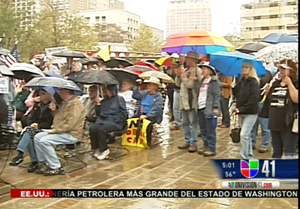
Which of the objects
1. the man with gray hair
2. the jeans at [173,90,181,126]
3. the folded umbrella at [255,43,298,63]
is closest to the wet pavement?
the folded umbrella at [255,43,298,63]

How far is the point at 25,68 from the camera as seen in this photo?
558cm

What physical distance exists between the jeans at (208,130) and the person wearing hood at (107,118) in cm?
102

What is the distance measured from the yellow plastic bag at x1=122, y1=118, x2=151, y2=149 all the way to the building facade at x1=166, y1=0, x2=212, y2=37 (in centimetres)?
220

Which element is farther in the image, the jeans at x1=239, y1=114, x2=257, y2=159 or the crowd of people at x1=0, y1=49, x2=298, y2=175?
the jeans at x1=239, y1=114, x2=257, y2=159

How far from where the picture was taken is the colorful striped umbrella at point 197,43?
546 centimetres

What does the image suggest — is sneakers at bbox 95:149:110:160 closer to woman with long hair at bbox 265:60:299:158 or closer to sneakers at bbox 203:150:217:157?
sneakers at bbox 203:150:217:157

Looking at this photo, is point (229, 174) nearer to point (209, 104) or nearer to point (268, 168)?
point (268, 168)

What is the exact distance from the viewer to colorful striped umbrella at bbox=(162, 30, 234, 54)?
5465mm

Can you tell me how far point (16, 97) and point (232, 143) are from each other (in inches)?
124

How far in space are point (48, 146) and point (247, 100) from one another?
2.30m

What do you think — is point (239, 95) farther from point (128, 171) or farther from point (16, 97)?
point (16, 97)

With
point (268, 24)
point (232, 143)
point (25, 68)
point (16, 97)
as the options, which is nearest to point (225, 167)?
point (268, 24)

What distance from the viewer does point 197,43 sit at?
573 cm

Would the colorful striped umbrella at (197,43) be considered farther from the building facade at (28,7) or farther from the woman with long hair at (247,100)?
the building facade at (28,7)
